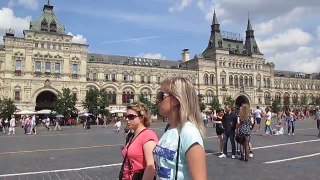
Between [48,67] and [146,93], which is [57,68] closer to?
[48,67]

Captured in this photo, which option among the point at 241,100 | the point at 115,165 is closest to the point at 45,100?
the point at 241,100

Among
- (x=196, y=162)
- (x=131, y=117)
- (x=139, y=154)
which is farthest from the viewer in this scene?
(x=131, y=117)

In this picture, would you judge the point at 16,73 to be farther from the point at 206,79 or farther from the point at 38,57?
the point at 206,79

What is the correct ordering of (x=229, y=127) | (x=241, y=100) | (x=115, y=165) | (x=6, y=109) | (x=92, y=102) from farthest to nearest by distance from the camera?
(x=241, y=100) < (x=92, y=102) < (x=6, y=109) < (x=229, y=127) < (x=115, y=165)

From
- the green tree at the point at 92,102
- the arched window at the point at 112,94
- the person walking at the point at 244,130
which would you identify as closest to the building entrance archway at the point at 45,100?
the green tree at the point at 92,102

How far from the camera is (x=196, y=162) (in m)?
2.62

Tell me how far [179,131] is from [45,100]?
60.4 meters

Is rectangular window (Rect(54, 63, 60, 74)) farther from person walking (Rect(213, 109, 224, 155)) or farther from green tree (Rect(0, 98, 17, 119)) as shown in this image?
person walking (Rect(213, 109, 224, 155))

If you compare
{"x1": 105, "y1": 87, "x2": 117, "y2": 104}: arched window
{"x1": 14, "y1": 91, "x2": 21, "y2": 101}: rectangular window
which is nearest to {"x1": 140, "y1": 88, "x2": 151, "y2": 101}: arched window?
{"x1": 105, "y1": 87, "x2": 117, "y2": 104}: arched window

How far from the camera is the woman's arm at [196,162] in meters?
2.60

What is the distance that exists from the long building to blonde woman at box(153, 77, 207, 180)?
56885 mm

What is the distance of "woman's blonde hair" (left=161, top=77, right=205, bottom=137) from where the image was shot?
9.30 ft

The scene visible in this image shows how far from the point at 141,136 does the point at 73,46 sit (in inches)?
2307

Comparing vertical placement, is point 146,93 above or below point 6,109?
above
